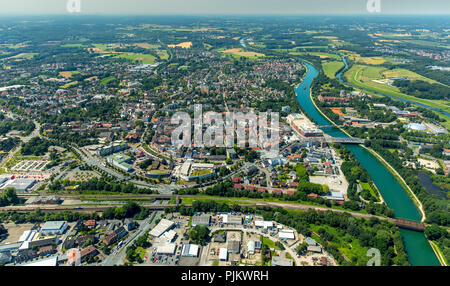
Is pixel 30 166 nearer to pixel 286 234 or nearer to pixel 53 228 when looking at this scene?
pixel 53 228

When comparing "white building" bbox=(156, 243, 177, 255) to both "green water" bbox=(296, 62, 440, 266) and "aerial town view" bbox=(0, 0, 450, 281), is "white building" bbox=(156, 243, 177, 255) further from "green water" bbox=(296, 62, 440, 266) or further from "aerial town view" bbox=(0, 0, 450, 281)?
"green water" bbox=(296, 62, 440, 266)

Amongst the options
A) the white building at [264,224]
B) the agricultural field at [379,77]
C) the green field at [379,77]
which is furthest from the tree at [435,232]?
→ the agricultural field at [379,77]

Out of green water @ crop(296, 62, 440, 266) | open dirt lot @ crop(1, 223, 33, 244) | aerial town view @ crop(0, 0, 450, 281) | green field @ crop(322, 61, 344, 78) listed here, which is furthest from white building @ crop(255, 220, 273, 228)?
green field @ crop(322, 61, 344, 78)

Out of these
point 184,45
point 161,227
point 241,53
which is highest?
point 184,45

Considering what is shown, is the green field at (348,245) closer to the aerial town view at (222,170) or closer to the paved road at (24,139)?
the aerial town view at (222,170)

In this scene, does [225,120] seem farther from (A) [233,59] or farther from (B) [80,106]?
(A) [233,59]

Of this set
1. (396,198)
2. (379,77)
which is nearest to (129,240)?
(396,198)

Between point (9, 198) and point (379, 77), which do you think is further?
point (379, 77)
